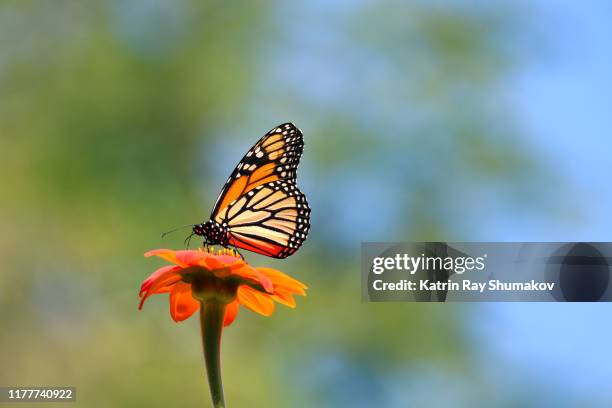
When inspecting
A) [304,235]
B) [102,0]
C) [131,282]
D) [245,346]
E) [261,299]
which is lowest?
[261,299]

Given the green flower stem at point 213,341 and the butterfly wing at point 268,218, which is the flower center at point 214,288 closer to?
the green flower stem at point 213,341

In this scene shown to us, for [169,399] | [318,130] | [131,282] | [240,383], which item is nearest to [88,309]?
[131,282]

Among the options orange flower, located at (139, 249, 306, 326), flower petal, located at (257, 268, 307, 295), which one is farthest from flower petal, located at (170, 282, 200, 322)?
flower petal, located at (257, 268, 307, 295)

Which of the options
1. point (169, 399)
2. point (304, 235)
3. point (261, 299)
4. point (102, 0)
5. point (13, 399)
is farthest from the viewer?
point (102, 0)

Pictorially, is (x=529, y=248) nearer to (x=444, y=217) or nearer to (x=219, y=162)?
(x=444, y=217)

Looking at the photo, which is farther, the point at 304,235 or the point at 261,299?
the point at 304,235

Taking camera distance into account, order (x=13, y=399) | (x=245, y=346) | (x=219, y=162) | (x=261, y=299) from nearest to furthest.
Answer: (x=261, y=299), (x=13, y=399), (x=245, y=346), (x=219, y=162)
